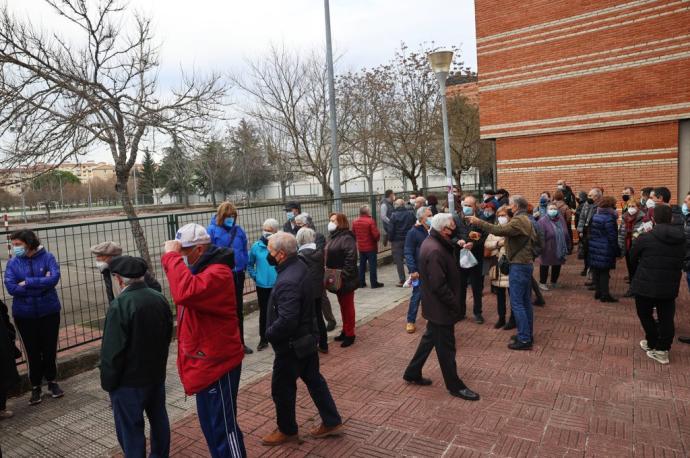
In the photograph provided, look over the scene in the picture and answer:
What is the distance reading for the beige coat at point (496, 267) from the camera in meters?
6.87

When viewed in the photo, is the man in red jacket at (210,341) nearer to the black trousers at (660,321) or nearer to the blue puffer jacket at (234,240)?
the blue puffer jacket at (234,240)

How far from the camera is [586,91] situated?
14211 millimetres

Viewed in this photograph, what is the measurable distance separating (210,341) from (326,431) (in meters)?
1.49

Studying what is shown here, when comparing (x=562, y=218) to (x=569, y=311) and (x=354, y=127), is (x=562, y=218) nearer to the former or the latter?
(x=569, y=311)

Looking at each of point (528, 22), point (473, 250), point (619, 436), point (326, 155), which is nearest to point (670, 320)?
point (619, 436)

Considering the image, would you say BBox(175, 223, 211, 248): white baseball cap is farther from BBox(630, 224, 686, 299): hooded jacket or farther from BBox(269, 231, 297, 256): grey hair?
BBox(630, 224, 686, 299): hooded jacket

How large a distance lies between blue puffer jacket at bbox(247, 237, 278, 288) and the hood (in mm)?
4531

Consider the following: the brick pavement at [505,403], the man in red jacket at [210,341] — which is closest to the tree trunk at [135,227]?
the brick pavement at [505,403]

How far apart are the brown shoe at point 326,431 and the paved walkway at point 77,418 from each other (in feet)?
4.28

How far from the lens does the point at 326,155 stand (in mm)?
18484

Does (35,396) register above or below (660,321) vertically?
below

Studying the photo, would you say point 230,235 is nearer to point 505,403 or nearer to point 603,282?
point 505,403

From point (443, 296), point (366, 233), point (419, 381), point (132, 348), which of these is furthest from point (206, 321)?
point (366, 233)

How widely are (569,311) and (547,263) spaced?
143 cm
